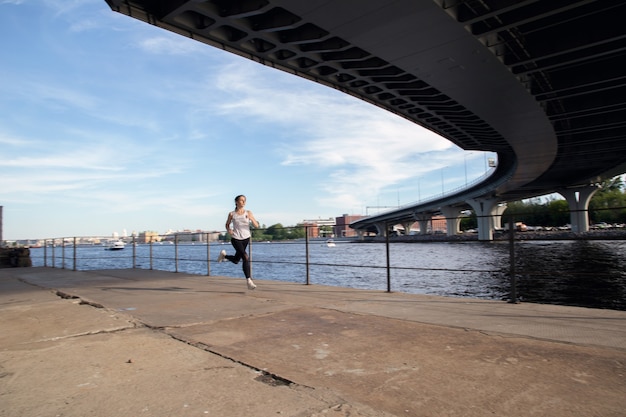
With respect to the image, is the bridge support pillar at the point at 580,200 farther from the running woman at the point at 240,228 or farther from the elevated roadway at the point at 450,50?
the running woman at the point at 240,228

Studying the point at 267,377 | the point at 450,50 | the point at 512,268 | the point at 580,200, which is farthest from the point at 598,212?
the point at 267,377

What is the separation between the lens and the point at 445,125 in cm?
3634

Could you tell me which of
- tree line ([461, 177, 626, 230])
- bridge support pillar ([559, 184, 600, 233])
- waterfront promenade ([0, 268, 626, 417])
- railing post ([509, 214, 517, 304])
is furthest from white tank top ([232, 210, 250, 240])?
tree line ([461, 177, 626, 230])

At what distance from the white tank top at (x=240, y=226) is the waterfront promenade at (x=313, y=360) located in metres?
2.04

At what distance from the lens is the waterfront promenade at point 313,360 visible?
8.35 ft

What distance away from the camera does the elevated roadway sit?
15.3 metres

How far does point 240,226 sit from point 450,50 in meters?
14.7

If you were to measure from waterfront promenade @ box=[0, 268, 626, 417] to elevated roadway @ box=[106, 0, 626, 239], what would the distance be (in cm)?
1082

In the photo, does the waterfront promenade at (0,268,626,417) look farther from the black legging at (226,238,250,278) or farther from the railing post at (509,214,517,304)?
the black legging at (226,238,250,278)

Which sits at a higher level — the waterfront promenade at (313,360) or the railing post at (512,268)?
the railing post at (512,268)

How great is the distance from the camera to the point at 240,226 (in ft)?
26.1

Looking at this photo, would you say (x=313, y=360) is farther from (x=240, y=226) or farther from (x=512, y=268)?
(x=240, y=226)

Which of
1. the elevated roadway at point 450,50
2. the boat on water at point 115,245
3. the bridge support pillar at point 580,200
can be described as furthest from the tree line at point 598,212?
the boat on water at point 115,245

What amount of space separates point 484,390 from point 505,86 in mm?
23141
